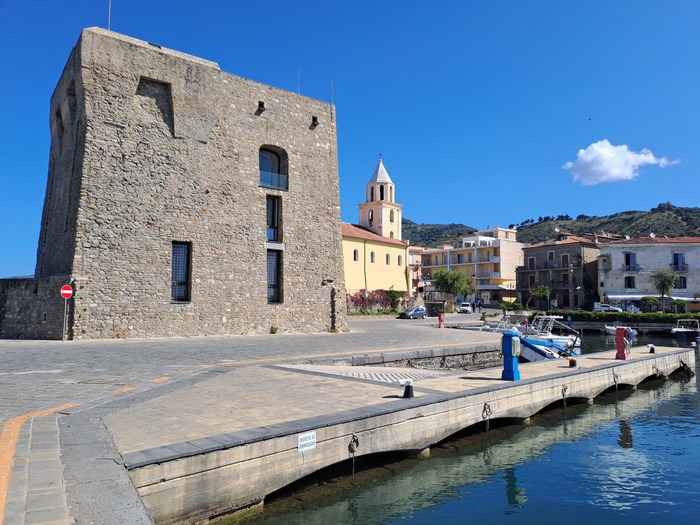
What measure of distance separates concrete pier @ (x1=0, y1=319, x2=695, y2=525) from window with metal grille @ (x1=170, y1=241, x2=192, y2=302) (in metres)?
7.39

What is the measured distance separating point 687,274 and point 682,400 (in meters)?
45.4

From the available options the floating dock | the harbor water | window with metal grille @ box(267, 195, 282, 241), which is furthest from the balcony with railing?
the harbor water

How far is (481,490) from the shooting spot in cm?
729

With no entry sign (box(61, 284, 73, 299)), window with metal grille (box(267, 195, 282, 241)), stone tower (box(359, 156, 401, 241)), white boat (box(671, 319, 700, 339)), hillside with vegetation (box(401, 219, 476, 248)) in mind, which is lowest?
white boat (box(671, 319, 700, 339))

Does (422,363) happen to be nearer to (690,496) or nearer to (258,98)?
(690,496)

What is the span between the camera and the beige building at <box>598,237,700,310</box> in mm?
51812

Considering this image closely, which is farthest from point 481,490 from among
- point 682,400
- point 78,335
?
point 78,335

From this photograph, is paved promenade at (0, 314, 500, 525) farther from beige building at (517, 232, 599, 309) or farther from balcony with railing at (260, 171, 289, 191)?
beige building at (517, 232, 599, 309)

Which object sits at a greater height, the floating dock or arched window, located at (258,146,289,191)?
arched window, located at (258,146,289,191)

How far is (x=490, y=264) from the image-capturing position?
74.4 m

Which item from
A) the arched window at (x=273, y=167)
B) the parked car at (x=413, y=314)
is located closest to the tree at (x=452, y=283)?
the parked car at (x=413, y=314)

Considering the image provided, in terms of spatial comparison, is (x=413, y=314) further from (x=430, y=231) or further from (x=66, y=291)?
(x=430, y=231)

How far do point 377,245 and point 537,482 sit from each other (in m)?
43.2

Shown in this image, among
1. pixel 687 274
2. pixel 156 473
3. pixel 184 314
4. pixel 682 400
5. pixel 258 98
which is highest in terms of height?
pixel 258 98
